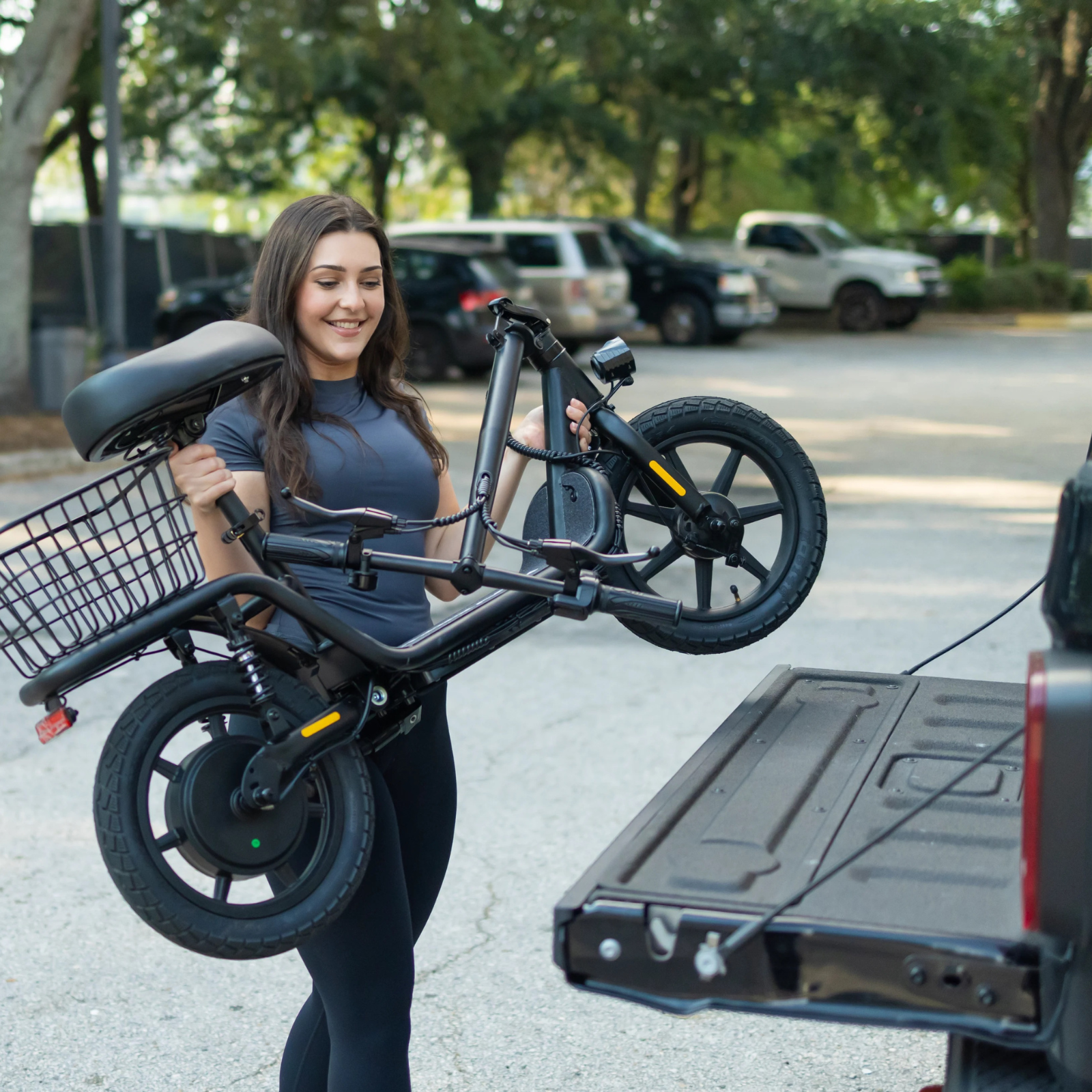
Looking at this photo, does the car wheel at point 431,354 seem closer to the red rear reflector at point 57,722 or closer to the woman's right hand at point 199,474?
the woman's right hand at point 199,474

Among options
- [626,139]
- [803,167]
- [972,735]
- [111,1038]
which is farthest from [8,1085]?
[803,167]

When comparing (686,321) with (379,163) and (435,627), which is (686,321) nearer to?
(379,163)

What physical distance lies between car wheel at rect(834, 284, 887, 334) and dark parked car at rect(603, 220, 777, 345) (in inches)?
145

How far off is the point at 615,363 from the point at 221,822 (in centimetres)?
112

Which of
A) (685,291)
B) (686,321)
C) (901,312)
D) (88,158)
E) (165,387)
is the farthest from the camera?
(901,312)

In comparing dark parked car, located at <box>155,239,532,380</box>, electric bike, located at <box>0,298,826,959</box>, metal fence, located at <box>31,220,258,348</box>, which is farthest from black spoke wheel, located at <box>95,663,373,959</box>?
metal fence, located at <box>31,220,258,348</box>

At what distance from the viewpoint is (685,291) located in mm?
23781

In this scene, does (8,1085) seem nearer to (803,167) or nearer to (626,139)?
(626,139)

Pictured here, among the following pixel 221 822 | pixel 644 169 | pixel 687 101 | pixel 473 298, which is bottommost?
pixel 473 298

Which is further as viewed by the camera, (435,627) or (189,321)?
(189,321)

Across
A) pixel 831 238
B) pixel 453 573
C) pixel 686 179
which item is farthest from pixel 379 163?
pixel 453 573

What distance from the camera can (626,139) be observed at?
2812cm

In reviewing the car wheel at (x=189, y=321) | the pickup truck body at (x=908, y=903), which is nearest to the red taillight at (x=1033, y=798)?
the pickup truck body at (x=908, y=903)

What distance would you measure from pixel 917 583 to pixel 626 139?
21.5 metres
